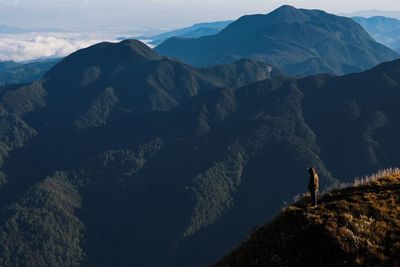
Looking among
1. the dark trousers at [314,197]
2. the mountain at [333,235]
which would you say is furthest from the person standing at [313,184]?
the mountain at [333,235]

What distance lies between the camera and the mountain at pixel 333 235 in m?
31.2

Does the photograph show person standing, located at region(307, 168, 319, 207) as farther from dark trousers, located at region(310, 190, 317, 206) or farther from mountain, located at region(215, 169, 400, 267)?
mountain, located at region(215, 169, 400, 267)

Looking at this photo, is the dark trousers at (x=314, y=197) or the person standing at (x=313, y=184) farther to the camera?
the dark trousers at (x=314, y=197)

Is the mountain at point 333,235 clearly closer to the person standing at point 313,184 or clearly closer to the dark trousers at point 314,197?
the dark trousers at point 314,197

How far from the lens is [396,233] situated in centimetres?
3275

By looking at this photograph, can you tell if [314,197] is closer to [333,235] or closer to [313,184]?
[313,184]

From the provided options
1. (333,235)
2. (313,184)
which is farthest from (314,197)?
(333,235)

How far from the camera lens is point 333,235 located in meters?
32.7

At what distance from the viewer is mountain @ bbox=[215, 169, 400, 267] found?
1230 inches

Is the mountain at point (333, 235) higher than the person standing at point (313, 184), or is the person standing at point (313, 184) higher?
the person standing at point (313, 184)

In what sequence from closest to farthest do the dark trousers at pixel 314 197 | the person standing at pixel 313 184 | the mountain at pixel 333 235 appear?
the mountain at pixel 333 235 → the person standing at pixel 313 184 → the dark trousers at pixel 314 197

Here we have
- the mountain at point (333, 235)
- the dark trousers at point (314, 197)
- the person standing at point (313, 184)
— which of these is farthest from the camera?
the dark trousers at point (314, 197)

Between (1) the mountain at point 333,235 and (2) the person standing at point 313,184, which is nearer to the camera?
(1) the mountain at point 333,235

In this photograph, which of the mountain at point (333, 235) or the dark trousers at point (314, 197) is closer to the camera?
the mountain at point (333, 235)
